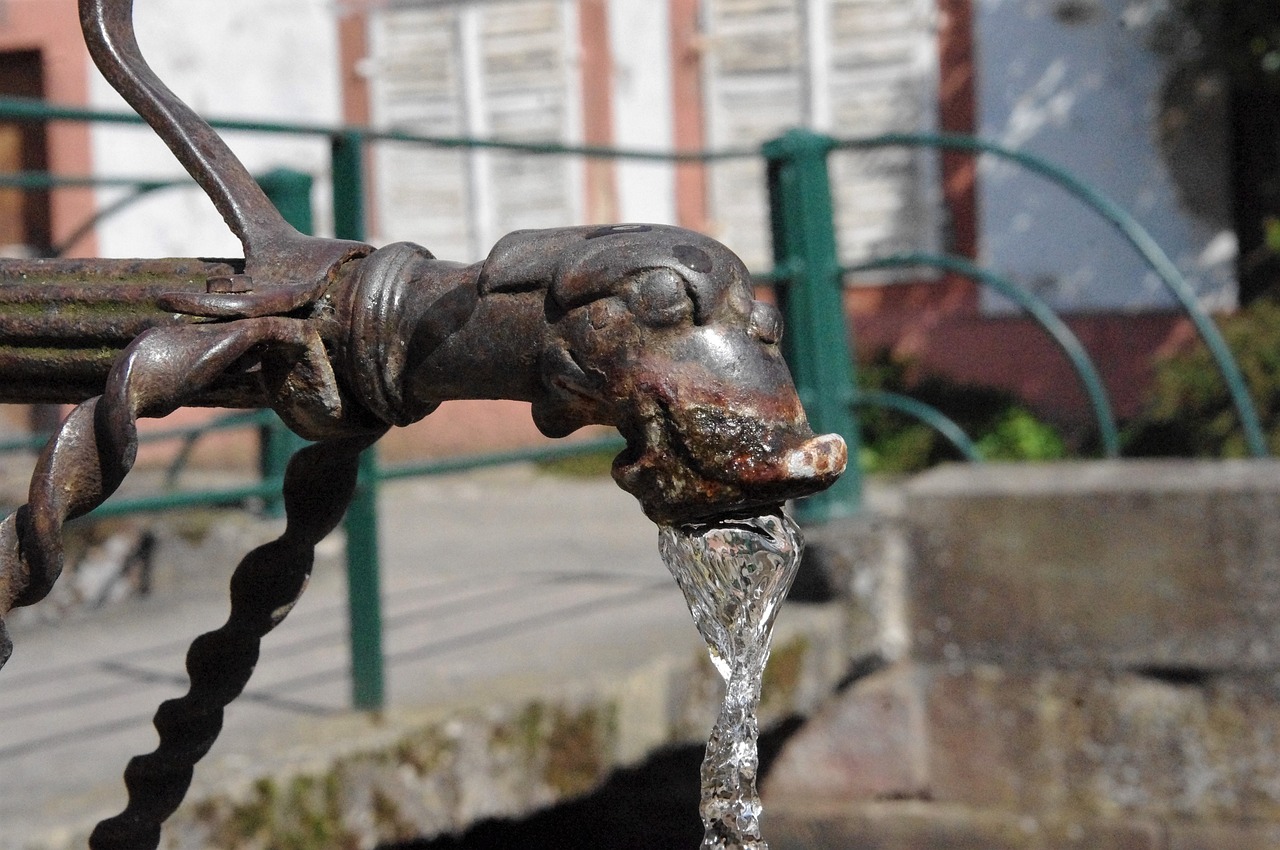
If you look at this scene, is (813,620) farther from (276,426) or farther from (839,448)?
(839,448)

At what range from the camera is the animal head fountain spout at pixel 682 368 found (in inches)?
32.9

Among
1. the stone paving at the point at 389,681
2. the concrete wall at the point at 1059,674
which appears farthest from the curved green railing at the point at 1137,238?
the stone paving at the point at 389,681

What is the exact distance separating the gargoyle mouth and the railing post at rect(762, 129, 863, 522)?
295 cm

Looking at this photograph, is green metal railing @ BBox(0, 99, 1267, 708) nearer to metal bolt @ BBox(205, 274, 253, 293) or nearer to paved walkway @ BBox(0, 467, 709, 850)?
paved walkway @ BBox(0, 467, 709, 850)

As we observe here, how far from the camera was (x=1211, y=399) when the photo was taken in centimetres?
670

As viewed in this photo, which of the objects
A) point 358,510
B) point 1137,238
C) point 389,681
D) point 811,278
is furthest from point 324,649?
point 1137,238

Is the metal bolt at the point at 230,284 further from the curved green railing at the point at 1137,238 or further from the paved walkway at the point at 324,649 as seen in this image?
the curved green railing at the point at 1137,238

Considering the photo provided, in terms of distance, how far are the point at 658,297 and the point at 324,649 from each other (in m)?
2.85

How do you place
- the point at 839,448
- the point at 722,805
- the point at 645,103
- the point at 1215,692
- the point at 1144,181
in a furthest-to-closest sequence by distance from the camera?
the point at 645,103 → the point at 1144,181 → the point at 1215,692 → the point at 722,805 → the point at 839,448

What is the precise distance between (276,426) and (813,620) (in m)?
1.24

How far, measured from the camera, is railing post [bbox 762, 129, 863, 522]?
384 centimetres

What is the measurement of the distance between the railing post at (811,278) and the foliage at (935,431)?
13.1 ft

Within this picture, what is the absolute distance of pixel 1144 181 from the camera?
8227 mm

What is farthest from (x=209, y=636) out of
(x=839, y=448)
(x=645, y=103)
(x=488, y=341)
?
(x=645, y=103)
